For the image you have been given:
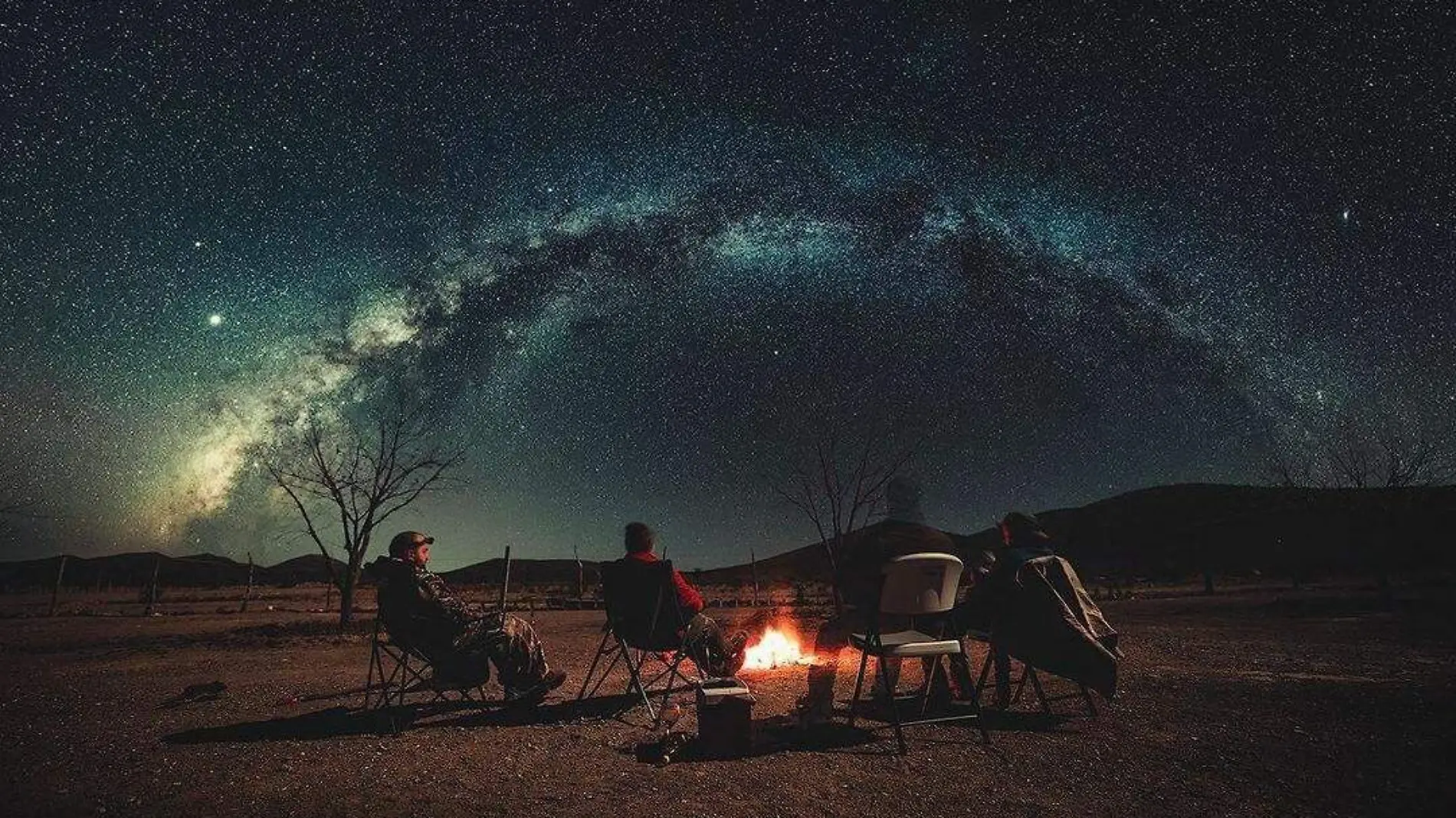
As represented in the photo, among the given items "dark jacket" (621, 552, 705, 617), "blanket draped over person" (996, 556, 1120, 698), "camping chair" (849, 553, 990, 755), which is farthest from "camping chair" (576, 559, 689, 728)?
"blanket draped over person" (996, 556, 1120, 698)

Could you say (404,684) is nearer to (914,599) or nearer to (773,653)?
(914,599)

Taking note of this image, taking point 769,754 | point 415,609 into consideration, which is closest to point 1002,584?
point 769,754

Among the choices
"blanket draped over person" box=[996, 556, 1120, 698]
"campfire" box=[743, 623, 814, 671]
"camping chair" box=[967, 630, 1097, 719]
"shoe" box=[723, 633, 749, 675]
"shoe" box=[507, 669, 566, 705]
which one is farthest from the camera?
"campfire" box=[743, 623, 814, 671]

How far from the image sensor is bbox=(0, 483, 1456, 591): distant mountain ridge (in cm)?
2523

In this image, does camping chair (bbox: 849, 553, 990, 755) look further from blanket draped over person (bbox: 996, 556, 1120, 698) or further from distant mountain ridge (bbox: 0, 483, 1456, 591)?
distant mountain ridge (bbox: 0, 483, 1456, 591)

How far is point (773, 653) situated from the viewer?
9.98 metres

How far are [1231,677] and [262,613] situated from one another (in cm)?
3042

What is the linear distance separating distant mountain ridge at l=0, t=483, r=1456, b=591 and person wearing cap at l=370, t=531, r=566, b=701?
5797mm

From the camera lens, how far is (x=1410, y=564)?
135ft

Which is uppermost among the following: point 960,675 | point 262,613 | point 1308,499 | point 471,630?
point 1308,499

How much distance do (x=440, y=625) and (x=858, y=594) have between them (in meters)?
3.90

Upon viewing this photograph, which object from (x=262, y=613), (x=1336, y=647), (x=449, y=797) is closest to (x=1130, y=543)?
(x=1336, y=647)

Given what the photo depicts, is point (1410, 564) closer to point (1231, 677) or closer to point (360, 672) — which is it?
point (1231, 677)

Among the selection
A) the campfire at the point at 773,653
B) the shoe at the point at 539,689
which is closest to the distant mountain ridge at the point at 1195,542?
the campfire at the point at 773,653
